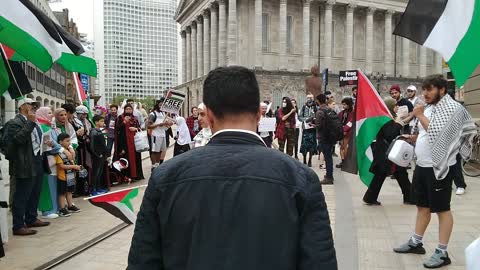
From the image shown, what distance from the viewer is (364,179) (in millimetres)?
8359

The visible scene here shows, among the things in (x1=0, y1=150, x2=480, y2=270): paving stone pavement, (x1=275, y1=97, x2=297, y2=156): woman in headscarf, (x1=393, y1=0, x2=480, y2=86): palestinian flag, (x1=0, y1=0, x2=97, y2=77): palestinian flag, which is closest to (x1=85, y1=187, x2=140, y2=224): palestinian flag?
(x1=0, y1=150, x2=480, y2=270): paving stone pavement

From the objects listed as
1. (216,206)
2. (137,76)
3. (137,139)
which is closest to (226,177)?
(216,206)

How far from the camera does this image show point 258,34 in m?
54.4

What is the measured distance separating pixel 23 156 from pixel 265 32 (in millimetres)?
51177

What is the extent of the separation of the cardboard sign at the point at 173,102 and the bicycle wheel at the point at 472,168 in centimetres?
733

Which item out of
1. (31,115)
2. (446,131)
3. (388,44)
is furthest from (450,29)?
(388,44)

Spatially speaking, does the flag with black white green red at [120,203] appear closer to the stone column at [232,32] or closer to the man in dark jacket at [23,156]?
the man in dark jacket at [23,156]

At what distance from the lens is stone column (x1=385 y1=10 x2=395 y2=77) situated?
206ft

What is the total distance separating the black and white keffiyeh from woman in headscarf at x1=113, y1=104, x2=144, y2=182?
819cm

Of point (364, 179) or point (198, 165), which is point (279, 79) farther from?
point (198, 165)

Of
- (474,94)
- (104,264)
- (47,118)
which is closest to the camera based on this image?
(104,264)

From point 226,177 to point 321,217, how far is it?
422 mm

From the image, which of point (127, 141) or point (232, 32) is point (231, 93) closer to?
point (127, 141)

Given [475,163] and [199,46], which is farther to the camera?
[199,46]
